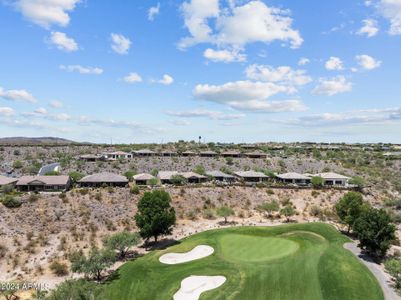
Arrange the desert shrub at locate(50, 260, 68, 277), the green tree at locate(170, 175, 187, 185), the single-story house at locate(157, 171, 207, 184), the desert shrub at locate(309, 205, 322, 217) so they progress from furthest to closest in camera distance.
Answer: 1. the single-story house at locate(157, 171, 207, 184)
2. the green tree at locate(170, 175, 187, 185)
3. the desert shrub at locate(309, 205, 322, 217)
4. the desert shrub at locate(50, 260, 68, 277)

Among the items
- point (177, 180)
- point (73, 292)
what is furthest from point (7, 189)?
point (73, 292)

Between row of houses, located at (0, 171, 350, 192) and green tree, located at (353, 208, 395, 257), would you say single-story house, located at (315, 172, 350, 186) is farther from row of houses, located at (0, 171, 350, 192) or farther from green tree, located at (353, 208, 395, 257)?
green tree, located at (353, 208, 395, 257)

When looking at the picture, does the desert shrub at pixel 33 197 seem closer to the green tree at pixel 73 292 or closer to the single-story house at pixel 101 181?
the single-story house at pixel 101 181

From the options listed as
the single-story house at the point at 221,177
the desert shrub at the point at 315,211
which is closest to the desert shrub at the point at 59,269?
the desert shrub at the point at 315,211

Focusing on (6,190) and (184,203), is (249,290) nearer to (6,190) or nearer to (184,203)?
(184,203)

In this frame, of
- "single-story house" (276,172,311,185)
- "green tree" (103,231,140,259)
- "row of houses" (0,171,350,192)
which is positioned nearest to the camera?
"green tree" (103,231,140,259)

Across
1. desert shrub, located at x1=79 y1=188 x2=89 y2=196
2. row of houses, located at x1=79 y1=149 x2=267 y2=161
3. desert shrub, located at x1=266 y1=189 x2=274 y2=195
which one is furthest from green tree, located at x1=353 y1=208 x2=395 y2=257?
row of houses, located at x1=79 y1=149 x2=267 y2=161

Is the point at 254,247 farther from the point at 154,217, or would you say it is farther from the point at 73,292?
the point at 73,292

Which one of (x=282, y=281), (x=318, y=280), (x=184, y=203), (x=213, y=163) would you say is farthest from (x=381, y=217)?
(x=213, y=163)
